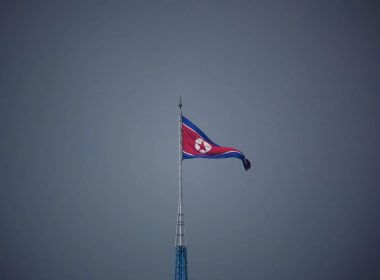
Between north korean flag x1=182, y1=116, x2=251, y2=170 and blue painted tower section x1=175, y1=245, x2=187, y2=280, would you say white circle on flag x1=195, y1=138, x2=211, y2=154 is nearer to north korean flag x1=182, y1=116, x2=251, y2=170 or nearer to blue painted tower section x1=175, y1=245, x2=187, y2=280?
north korean flag x1=182, y1=116, x2=251, y2=170

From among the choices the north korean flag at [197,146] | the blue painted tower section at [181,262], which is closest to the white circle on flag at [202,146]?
the north korean flag at [197,146]

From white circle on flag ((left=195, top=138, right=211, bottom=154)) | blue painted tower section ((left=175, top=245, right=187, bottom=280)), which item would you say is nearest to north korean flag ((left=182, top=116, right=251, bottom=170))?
white circle on flag ((left=195, top=138, right=211, bottom=154))

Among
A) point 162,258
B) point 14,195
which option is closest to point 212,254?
point 162,258

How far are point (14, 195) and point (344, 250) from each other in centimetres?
12525

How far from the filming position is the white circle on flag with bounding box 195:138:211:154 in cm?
2442

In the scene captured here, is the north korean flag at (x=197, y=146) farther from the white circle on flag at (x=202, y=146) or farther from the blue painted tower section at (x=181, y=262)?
the blue painted tower section at (x=181, y=262)

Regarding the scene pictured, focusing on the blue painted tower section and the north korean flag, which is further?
the north korean flag

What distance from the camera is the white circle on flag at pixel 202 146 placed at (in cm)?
2442

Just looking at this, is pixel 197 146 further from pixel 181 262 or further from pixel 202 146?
pixel 181 262

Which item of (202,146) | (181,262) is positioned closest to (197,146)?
(202,146)

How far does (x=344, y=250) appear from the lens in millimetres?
119250

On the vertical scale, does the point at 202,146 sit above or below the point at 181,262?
above

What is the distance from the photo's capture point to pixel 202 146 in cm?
2455

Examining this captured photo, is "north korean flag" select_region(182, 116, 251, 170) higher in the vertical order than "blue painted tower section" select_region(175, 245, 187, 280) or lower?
higher
